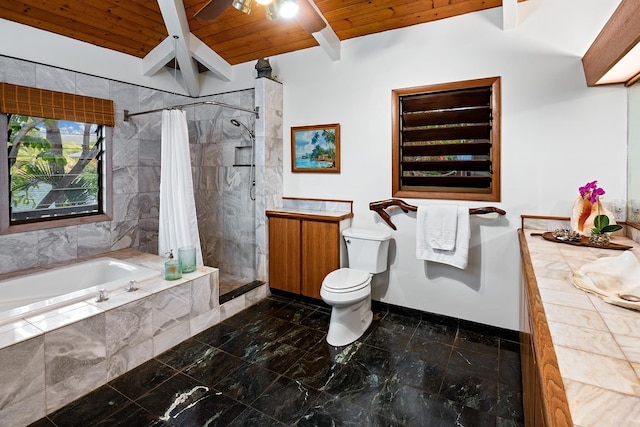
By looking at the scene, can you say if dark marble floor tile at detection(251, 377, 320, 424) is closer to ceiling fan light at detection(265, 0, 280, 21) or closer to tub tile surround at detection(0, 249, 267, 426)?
tub tile surround at detection(0, 249, 267, 426)

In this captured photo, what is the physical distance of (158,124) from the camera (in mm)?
3859

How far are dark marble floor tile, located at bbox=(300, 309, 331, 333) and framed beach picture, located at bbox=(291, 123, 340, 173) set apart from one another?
1.36 metres

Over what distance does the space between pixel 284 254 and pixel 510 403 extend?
219 centimetres

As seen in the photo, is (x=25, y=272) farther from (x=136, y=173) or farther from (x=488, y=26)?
(x=488, y=26)

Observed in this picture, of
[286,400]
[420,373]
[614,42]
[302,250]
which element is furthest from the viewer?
[302,250]

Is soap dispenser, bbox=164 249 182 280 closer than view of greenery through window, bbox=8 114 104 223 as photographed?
Yes

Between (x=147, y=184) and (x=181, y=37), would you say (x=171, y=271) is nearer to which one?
(x=147, y=184)

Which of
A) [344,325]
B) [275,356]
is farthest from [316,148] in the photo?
[275,356]

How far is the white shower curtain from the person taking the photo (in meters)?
3.01

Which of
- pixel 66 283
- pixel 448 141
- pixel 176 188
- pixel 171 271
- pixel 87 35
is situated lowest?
pixel 66 283

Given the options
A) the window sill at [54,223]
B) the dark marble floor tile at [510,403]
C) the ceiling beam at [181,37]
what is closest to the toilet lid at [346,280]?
the dark marble floor tile at [510,403]

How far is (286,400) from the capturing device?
1946 millimetres

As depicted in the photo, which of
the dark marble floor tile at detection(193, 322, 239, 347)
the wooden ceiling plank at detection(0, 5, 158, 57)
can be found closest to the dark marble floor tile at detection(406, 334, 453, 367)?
the dark marble floor tile at detection(193, 322, 239, 347)

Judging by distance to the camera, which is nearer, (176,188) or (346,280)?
(346,280)
